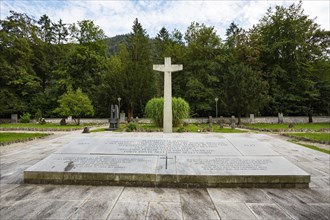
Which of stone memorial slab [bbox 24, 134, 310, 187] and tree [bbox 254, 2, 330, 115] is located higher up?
tree [bbox 254, 2, 330, 115]

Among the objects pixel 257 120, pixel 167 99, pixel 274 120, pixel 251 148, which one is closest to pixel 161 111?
pixel 167 99

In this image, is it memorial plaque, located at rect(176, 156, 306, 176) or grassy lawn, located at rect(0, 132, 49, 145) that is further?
grassy lawn, located at rect(0, 132, 49, 145)

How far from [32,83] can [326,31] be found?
139 feet

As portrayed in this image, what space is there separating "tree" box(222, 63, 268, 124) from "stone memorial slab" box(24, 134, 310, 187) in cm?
1732

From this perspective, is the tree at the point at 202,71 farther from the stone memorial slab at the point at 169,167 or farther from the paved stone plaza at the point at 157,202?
the paved stone plaza at the point at 157,202

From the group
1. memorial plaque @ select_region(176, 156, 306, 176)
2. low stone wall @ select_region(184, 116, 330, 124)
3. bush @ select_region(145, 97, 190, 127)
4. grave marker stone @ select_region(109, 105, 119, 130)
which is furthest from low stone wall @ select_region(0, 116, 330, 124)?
memorial plaque @ select_region(176, 156, 306, 176)

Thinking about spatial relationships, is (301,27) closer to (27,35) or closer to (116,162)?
(116,162)

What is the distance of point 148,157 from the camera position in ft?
13.7

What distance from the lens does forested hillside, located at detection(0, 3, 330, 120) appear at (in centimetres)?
2572

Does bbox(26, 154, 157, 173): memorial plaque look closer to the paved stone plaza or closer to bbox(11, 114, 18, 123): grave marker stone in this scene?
the paved stone plaza

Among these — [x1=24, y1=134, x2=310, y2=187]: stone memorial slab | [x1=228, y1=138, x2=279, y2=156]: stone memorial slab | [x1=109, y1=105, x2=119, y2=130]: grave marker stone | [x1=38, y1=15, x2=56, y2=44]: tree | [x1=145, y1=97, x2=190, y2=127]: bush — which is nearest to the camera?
[x1=24, y1=134, x2=310, y2=187]: stone memorial slab

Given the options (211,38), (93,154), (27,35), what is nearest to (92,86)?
(27,35)

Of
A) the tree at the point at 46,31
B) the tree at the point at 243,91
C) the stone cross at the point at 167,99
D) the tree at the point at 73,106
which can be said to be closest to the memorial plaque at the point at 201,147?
the stone cross at the point at 167,99

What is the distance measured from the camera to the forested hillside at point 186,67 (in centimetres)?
2572
